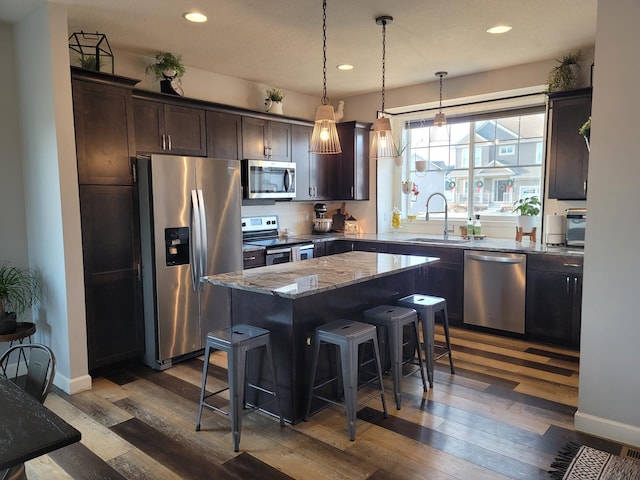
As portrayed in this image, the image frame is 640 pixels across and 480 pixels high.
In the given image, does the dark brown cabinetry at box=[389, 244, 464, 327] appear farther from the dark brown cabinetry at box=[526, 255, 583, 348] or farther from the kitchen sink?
the dark brown cabinetry at box=[526, 255, 583, 348]

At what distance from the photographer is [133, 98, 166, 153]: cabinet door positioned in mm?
3738

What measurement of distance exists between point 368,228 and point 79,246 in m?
3.64

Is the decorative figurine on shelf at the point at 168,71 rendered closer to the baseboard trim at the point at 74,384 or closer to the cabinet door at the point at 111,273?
the cabinet door at the point at 111,273

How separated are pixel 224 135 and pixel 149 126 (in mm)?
828

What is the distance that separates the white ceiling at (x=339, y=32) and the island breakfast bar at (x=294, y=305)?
182cm

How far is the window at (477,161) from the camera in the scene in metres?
5.01

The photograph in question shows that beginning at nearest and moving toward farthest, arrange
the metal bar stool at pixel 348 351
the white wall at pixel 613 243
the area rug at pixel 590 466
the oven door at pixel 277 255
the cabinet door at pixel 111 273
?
the area rug at pixel 590 466 < the white wall at pixel 613 243 < the metal bar stool at pixel 348 351 < the cabinet door at pixel 111 273 < the oven door at pixel 277 255

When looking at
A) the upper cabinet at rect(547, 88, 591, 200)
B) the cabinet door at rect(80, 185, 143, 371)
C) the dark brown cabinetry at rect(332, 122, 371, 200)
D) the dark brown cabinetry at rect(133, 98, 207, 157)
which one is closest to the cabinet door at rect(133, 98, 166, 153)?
the dark brown cabinetry at rect(133, 98, 207, 157)

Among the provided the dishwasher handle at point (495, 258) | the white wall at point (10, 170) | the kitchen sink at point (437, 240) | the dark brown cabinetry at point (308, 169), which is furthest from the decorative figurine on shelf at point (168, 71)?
the dishwasher handle at point (495, 258)

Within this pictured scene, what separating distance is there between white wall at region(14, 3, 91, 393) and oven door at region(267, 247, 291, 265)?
6.02 feet

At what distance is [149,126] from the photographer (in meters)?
3.82

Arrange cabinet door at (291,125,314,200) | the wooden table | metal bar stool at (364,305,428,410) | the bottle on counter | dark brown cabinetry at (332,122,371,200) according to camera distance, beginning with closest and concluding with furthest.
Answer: the wooden table
metal bar stool at (364,305,428,410)
the bottle on counter
cabinet door at (291,125,314,200)
dark brown cabinetry at (332,122,371,200)

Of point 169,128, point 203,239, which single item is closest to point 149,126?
point 169,128

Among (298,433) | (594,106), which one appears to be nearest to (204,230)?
(298,433)
